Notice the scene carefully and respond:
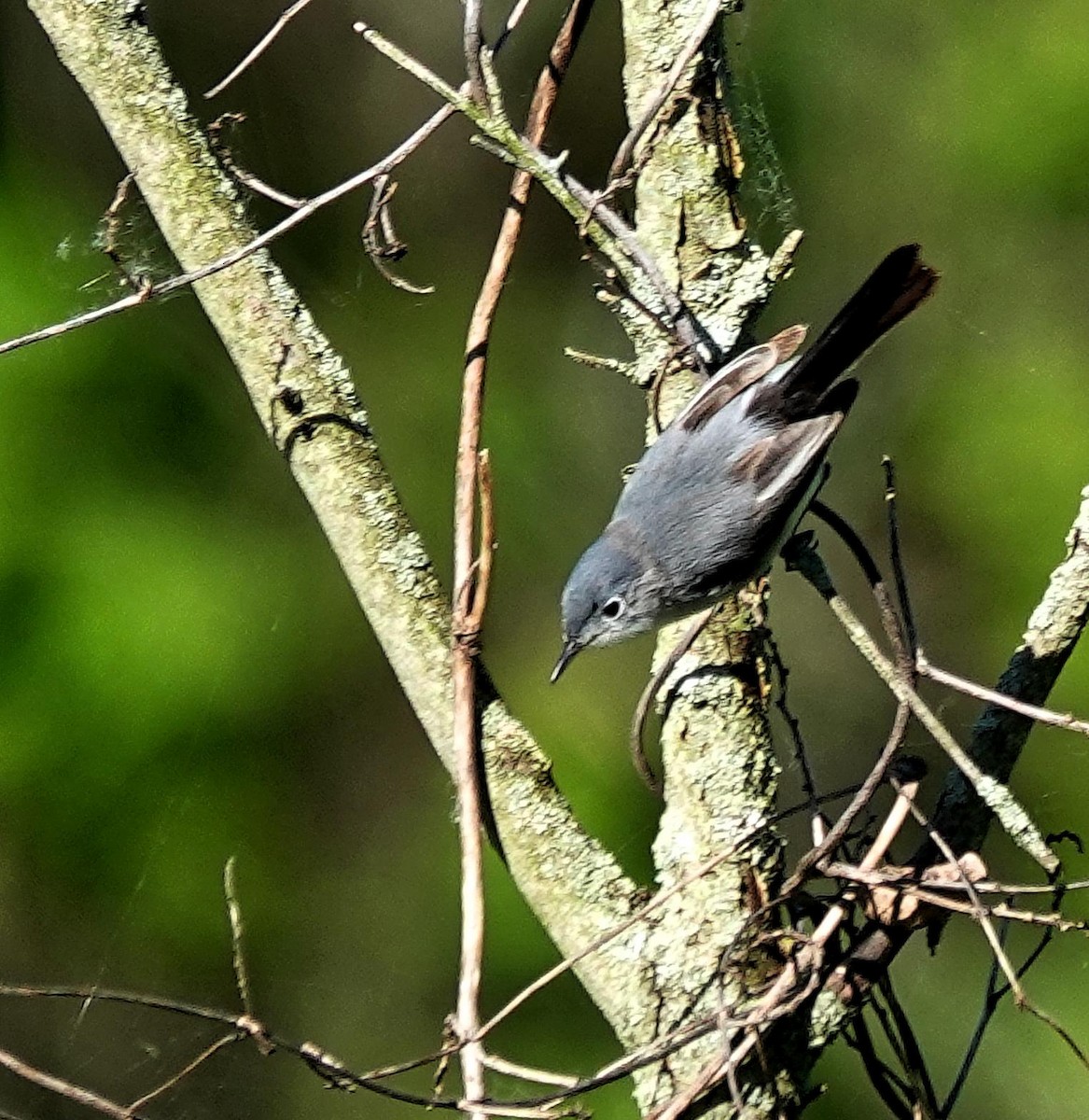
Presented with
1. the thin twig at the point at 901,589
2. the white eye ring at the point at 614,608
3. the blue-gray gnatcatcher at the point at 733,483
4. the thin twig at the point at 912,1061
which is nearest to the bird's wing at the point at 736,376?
the blue-gray gnatcatcher at the point at 733,483

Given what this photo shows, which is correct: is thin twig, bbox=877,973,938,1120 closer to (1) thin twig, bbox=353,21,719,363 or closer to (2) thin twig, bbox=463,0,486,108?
(1) thin twig, bbox=353,21,719,363

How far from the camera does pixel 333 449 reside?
1218 mm

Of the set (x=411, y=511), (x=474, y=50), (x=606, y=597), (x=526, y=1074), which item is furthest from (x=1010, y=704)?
(x=411, y=511)

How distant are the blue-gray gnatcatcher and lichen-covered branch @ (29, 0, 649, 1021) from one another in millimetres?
302

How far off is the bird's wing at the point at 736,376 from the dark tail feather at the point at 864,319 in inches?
1.6

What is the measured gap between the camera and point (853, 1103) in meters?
2.56

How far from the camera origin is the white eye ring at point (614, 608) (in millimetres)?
1628

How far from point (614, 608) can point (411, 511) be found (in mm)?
946

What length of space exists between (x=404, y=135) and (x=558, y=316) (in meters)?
0.49

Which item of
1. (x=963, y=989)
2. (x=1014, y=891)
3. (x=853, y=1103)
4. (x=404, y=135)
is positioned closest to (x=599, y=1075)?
(x=1014, y=891)

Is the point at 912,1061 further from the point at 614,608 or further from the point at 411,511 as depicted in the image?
the point at 411,511

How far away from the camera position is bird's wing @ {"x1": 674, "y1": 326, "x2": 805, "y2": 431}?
126 cm

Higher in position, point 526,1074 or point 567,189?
point 567,189

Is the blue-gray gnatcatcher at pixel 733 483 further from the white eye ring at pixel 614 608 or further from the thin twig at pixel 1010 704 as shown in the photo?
the thin twig at pixel 1010 704
